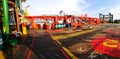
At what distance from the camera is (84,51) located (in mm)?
19453

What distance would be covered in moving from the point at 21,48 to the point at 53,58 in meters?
6.17

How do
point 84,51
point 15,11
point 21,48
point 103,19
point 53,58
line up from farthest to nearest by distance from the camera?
1. point 103,19
2. point 15,11
3. point 21,48
4. point 84,51
5. point 53,58

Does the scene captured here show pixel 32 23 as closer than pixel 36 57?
No

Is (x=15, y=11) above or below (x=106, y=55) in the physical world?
above

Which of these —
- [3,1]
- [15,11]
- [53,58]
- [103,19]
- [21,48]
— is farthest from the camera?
[103,19]

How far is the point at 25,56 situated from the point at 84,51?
250 inches

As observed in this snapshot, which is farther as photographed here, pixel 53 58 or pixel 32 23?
pixel 32 23

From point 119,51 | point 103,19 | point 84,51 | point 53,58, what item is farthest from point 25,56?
point 103,19

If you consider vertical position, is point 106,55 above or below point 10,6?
below

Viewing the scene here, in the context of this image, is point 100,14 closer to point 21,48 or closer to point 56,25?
point 56,25

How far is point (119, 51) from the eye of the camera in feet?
63.9

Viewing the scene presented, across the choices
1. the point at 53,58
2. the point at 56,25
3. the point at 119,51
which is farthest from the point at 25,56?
the point at 56,25

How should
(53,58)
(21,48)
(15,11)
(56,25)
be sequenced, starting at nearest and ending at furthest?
(53,58) < (21,48) < (15,11) < (56,25)

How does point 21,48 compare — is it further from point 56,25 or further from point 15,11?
point 56,25
